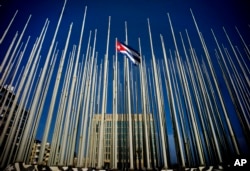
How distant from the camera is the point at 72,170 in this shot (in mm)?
3793

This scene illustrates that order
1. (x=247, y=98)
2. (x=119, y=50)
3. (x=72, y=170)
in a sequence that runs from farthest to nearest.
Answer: (x=247, y=98) < (x=119, y=50) < (x=72, y=170)

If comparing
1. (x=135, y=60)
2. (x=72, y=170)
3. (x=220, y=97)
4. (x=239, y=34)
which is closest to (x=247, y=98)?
(x=239, y=34)

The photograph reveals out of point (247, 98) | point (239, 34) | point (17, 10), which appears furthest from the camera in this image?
point (247, 98)

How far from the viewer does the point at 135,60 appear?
8867 mm

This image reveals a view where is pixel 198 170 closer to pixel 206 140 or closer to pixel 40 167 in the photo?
pixel 40 167

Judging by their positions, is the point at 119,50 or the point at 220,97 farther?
the point at 119,50

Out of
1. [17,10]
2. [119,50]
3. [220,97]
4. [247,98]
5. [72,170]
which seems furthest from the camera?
[247,98]

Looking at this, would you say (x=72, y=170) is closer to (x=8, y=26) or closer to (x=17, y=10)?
(x=8, y=26)

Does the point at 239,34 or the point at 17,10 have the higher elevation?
the point at 17,10

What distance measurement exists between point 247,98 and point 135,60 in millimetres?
10041

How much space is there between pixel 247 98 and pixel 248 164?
10703mm

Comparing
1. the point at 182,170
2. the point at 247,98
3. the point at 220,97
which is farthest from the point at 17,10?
the point at 247,98

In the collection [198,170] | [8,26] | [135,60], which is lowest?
[198,170]

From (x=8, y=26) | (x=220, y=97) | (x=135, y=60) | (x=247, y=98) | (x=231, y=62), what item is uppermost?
(x=8, y=26)
